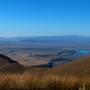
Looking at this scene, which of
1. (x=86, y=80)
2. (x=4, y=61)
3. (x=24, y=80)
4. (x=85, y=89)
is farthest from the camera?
(x=4, y=61)

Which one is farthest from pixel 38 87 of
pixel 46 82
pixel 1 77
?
pixel 1 77

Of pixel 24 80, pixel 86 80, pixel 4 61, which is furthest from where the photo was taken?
pixel 4 61

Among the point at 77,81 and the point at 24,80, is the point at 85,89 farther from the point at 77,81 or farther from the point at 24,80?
the point at 24,80

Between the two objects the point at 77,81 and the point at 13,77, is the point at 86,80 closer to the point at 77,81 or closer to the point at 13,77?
the point at 77,81

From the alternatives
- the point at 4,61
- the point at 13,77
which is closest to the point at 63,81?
the point at 13,77

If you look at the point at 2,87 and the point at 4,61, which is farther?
the point at 4,61

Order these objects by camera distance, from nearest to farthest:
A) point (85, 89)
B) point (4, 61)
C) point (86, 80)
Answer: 1. point (85, 89)
2. point (86, 80)
3. point (4, 61)
